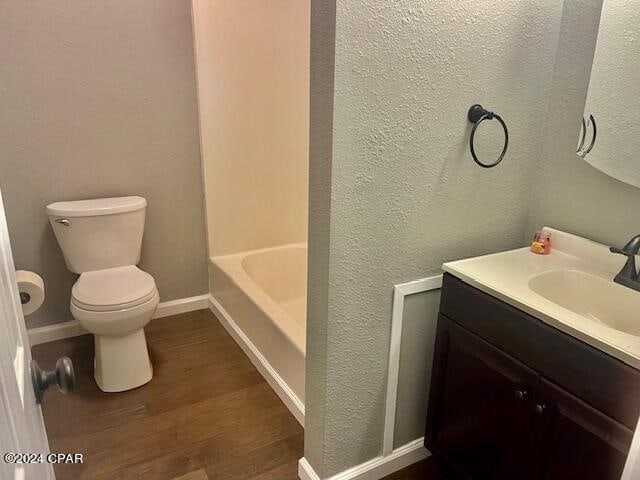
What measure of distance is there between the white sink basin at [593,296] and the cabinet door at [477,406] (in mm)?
276

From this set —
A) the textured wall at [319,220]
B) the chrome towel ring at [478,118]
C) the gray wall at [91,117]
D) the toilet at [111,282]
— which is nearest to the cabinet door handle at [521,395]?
the textured wall at [319,220]

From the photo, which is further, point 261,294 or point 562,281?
point 261,294

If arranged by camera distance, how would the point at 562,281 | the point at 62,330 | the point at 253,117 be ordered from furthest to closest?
the point at 253,117
the point at 62,330
the point at 562,281

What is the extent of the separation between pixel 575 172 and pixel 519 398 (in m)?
0.81

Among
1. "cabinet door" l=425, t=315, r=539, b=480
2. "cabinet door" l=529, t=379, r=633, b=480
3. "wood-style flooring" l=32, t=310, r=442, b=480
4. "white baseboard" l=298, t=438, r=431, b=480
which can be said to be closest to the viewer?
"cabinet door" l=529, t=379, r=633, b=480

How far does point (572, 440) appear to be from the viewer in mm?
1135

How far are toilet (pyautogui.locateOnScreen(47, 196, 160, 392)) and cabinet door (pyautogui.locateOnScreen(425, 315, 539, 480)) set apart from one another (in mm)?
1335

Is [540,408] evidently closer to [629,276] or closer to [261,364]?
[629,276]

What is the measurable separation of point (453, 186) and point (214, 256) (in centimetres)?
177

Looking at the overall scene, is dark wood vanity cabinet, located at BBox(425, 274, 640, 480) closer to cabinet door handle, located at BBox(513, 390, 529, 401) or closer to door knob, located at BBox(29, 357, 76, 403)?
cabinet door handle, located at BBox(513, 390, 529, 401)

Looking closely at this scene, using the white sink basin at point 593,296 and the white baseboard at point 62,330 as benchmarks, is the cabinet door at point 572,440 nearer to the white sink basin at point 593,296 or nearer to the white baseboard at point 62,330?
the white sink basin at point 593,296

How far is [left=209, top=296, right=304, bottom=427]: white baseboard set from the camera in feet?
6.48

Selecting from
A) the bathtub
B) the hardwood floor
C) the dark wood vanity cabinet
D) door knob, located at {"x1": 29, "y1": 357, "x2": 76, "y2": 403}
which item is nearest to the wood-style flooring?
the hardwood floor

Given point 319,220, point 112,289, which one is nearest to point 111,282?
point 112,289
